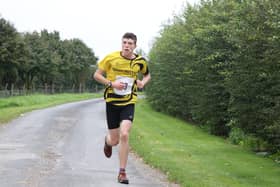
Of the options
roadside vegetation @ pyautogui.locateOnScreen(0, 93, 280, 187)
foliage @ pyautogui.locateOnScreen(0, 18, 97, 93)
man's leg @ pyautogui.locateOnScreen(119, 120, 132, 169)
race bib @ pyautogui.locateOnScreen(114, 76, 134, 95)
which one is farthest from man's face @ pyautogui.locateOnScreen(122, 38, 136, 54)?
foliage @ pyautogui.locateOnScreen(0, 18, 97, 93)

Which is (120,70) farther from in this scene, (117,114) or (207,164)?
(207,164)

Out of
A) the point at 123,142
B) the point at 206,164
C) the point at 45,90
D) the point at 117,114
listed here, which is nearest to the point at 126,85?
the point at 117,114

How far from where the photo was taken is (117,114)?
793 cm

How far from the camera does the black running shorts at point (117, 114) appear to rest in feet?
25.5

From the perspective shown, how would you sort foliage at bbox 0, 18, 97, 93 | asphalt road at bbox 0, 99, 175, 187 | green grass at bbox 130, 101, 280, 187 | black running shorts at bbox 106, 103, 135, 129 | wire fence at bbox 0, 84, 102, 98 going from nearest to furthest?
black running shorts at bbox 106, 103, 135, 129
asphalt road at bbox 0, 99, 175, 187
green grass at bbox 130, 101, 280, 187
foliage at bbox 0, 18, 97, 93
wire fence at bbox 0, 84, 102, 98

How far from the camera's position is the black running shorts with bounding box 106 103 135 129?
7764mm

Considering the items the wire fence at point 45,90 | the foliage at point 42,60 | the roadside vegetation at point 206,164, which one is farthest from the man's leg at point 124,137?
the wire fence at point 45,90

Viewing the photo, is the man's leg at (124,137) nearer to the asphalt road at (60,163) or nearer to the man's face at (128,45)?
the asphalt road at (60,163)

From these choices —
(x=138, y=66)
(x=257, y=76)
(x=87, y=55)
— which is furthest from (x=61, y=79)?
(x=138, y=66)

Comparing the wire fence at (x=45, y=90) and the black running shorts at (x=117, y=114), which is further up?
the black running shorts at (x=117, y=114)

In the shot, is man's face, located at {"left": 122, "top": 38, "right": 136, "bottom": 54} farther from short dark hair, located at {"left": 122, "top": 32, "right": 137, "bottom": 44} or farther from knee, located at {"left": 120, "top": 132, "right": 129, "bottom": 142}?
knee, located at {"left": 120, "top": 132, "right": 129, "bottom": 142}

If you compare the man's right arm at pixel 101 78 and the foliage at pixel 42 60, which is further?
the foliage at pixel 42 60

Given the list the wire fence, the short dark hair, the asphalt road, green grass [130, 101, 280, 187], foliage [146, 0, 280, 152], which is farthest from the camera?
the wire fence

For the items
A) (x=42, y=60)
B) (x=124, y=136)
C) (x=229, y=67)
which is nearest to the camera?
(x=124, y=136)
